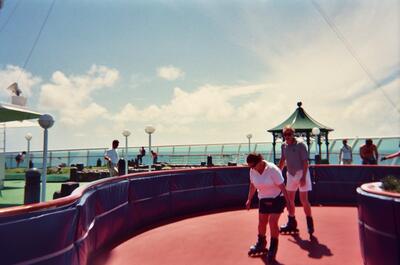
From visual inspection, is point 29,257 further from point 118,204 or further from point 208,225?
point 208,225

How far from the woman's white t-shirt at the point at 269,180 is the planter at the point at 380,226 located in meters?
1.07

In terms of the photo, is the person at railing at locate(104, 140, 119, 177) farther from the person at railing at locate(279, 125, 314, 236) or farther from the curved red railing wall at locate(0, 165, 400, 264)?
the person at railing at locate(279, 125, 314, 236)

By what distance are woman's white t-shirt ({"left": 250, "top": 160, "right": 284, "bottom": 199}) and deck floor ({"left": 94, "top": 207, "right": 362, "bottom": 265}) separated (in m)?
1.00

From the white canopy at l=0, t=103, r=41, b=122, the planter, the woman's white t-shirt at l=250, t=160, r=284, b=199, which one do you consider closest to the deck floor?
the planter

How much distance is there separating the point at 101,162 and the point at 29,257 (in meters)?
24.1

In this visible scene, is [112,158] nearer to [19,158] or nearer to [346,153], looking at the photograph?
[346,153]

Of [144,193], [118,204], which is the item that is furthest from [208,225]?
[118,204]

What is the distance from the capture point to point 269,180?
16.1 feet

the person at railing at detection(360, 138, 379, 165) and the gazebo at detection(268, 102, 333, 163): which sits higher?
the gazebo at detection(268, 102, 333, 163)

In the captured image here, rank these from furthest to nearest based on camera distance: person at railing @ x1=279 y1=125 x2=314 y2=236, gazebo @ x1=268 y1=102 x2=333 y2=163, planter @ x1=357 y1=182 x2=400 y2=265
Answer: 1. gazebo @ x1=268 y1=102 x2=333 y2=163
2. person at railing @ x1=279 y1=125 x2=314 y2=236
3. planter @ x1=357 y1=182 x2=400 y2=265

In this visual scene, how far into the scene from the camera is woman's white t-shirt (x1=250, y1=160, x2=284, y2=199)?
192 inches

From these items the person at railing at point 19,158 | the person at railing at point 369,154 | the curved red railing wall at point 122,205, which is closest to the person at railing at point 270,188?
the curved red railing wall at point 122,205

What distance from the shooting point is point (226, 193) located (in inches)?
407

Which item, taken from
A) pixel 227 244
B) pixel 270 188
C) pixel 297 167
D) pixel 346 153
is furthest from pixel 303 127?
pixel 270 188
